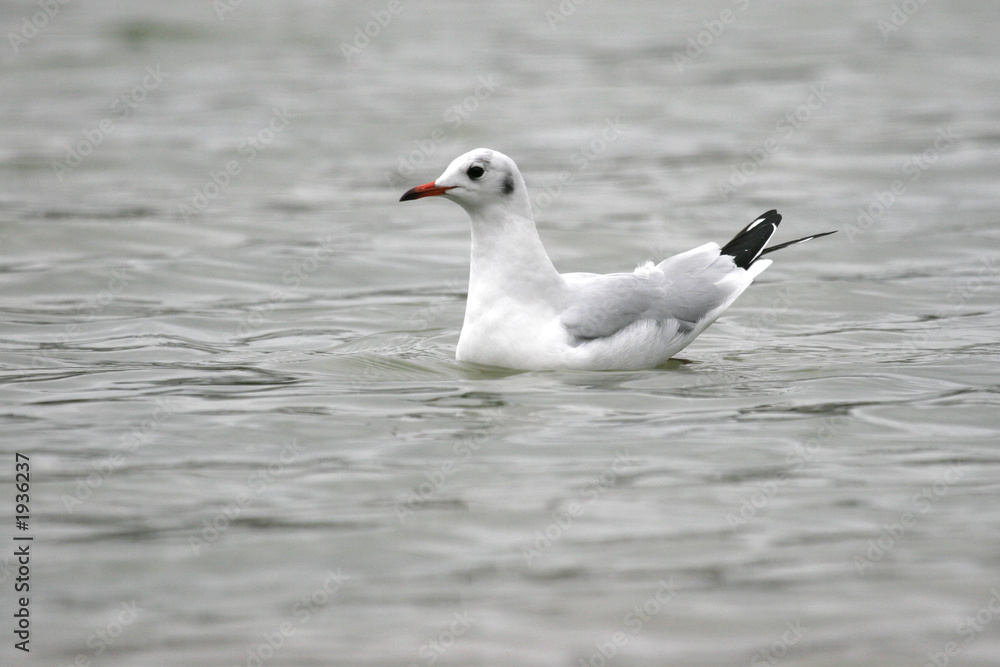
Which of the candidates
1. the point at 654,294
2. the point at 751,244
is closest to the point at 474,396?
the point at 654,294

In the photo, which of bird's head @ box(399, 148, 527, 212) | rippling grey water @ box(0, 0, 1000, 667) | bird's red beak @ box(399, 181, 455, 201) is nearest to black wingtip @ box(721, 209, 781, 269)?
rippling grey water @ box(0, 0, 1000, 667)

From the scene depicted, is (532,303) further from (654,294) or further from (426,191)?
(426,191)

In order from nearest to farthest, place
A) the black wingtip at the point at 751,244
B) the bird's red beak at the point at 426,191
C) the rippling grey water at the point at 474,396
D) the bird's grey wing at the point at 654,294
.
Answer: the rippling grey water at the point at 474,396 → the bird's red beak at the point at 426,191 → the bird's grey wing at the point at 654,294 → the black wingtip at the point at 751,244

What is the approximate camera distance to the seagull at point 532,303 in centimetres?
714

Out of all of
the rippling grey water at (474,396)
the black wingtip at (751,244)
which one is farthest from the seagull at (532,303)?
the black wingtip at (751,244)

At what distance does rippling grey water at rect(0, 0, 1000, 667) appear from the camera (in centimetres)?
460

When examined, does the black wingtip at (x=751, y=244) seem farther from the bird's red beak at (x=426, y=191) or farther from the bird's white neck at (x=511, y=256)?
the bird's red beak at (x=426, y=191)

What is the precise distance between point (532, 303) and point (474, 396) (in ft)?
2.23

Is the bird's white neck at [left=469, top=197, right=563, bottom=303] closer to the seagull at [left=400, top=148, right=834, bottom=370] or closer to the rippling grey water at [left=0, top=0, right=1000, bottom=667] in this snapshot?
the seagull at [left=400, top=148, right=834, bottom=370]

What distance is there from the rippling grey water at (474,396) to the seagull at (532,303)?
0.53ft

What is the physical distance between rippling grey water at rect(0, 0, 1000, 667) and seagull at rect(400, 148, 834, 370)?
0.53 feet

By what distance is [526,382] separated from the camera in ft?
23.1

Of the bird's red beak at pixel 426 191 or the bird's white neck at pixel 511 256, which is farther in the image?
the bird's white neck at pixel 511 256

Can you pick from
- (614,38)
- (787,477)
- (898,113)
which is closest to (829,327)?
(787,477)
